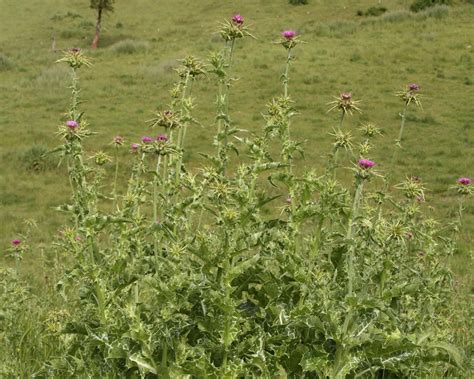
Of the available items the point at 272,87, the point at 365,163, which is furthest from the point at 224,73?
the point at 272,87

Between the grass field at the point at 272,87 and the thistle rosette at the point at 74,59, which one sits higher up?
the thistle rosette at the point at 74,59

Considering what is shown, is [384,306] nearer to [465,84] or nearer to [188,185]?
[188,185]

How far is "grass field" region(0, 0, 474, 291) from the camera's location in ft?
50.7

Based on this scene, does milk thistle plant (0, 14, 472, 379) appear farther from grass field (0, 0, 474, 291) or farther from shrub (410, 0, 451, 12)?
shrub (410, 0, 451, 12)

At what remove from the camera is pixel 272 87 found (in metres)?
22.8

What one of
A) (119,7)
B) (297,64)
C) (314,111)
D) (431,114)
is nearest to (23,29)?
(119,7)

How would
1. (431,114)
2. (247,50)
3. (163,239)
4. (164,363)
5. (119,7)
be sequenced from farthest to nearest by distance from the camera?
1. (119,7)
2. (247,50)
3. (431,114)
4. (163,239)
5. (164,363)

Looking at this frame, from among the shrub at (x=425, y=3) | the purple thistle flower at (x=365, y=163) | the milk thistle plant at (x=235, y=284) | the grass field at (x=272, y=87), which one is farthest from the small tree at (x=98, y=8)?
the purple thistle flower at (x=365, y=163)

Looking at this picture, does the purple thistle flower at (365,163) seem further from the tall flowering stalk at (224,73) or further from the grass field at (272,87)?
the grass field at (272,87)

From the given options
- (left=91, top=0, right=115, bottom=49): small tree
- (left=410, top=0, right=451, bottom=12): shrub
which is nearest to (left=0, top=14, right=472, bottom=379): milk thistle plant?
(left=410, top=0, right=451, bottom=12): shrub

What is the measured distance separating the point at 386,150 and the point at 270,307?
14177 millimetres

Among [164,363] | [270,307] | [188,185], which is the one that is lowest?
[164,363]

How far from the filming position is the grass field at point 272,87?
608 inches

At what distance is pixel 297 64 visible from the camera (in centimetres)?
2530
